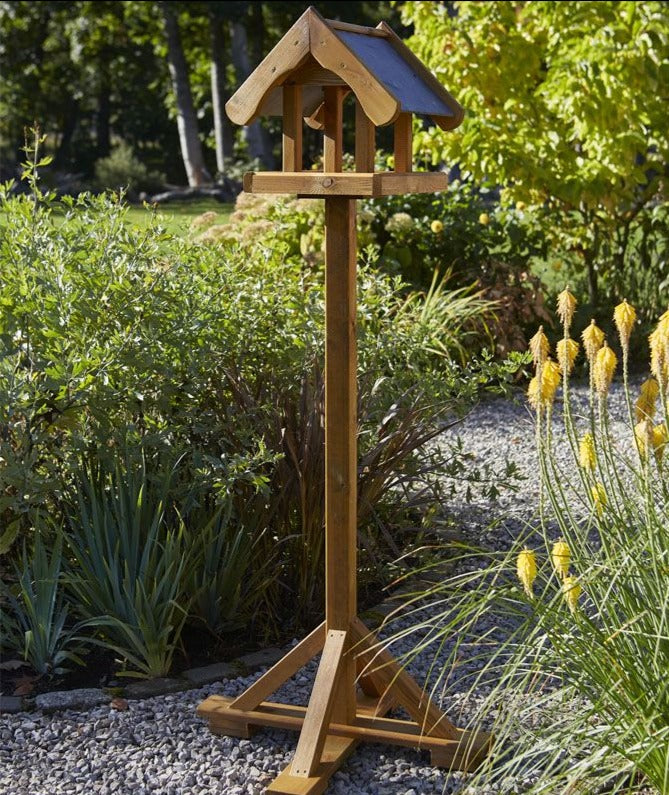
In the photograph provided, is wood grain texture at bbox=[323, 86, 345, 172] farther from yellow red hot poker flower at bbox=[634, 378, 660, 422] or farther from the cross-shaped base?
the cross-shaped base

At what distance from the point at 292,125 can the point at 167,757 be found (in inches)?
70.8

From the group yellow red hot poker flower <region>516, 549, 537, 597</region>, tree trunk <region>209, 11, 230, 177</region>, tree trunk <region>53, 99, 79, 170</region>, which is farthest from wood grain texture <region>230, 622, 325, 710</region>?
tree trunk <region>53, 99, 79, 170</region>

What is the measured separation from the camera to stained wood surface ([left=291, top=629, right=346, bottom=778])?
2.97m

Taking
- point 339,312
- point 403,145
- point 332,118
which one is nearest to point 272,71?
point 332,118

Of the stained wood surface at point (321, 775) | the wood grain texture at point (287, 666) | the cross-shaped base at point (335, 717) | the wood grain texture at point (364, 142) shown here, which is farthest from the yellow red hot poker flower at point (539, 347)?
the stained wood surface at point (321, 775)

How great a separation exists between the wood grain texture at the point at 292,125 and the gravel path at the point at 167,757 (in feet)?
4.91

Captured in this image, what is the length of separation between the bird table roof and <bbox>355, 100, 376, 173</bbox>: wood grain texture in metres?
0.10

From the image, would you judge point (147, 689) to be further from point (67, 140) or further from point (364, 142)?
point (67, 140)

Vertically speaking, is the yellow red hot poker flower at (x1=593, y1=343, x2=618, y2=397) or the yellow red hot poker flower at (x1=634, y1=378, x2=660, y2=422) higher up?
the yellow red hot poker flower at (x1=593, y1=343, x2=618, y2=397)

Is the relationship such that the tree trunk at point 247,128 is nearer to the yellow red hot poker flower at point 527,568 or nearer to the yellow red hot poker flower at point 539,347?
the yellow red hot poker flower at point 539,347

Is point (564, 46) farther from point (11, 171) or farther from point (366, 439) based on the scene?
point (11, 171)

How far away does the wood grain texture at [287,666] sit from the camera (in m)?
3.21

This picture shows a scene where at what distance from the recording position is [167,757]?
3193 millimetres

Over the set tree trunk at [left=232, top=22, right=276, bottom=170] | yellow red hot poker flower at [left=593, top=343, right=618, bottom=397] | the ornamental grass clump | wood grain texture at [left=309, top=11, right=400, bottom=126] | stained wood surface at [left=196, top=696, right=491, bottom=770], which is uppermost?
tree trunk at [left=232, top=22, right=276, bottom=170]
